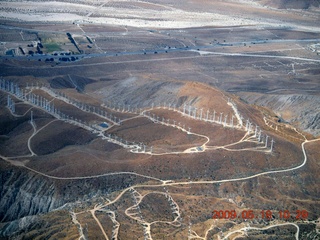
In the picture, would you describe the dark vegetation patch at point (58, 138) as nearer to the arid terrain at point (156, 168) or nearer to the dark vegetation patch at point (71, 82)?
the arid terrain at point (156, 168)

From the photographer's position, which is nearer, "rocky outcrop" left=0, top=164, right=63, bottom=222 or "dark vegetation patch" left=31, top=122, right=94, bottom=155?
"rocky outcrop" left=0, top=164, right=63, bottom=222

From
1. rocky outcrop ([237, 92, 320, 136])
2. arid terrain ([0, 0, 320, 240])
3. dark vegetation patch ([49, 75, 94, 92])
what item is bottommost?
A: dark vegetation patch ([49, 75, 94, 92])

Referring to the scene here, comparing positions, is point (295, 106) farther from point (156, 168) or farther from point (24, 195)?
point (24, 195)

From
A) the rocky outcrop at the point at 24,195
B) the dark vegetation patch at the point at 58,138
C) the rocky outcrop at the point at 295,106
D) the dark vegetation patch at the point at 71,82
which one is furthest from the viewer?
the dark vegetation patch at the point at 71,82

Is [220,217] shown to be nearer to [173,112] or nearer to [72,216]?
[72,216]

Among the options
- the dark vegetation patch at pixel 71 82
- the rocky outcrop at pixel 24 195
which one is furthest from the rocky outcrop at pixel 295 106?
the rocky outcrop at pixel 24 195

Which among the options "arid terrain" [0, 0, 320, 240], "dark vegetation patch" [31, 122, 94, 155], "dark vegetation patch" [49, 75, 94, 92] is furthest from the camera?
"dark vegetation patch" [49, 75, 94, 92]

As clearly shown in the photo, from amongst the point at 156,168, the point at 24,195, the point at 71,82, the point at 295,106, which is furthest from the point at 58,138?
the point at 295,106

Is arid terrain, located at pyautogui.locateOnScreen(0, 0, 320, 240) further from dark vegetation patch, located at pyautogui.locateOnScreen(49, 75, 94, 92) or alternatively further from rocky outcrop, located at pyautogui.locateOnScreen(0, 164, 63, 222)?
dark vegetation patch, located at pyautogui.locateOnScreen(49, 75, 94, 92)

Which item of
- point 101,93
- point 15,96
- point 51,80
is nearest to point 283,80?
point 101,93

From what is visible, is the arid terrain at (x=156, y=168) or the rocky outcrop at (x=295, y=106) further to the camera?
the rocky outcrop at (x=295, y=106)

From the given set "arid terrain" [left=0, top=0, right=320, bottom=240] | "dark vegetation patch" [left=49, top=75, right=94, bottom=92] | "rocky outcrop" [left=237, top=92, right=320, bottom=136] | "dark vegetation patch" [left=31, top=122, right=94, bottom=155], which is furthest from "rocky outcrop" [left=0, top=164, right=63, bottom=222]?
"dark vegetation patch" [left=49, top=75, right=94, bottom=92]

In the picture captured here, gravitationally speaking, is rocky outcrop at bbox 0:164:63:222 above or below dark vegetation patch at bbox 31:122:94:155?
below
